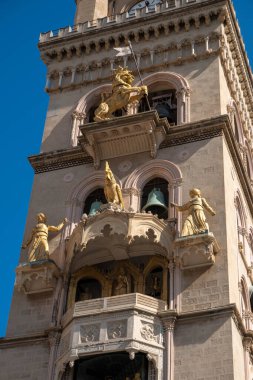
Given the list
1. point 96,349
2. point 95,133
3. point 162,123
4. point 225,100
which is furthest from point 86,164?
point 96,349

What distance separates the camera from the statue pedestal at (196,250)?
27672 millimetres

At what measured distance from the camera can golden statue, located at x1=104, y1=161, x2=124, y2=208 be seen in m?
30.0

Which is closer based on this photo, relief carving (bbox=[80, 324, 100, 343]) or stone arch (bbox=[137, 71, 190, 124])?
relief carving (bbox=[80, 324, 100, 343])

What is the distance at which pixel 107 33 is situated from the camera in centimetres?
3781

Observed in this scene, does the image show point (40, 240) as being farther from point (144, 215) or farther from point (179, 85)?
point (179, 85)

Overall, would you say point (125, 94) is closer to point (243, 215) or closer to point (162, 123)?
point (162, 123)

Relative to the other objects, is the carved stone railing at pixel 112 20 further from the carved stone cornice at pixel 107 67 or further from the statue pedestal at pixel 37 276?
the statue pedestal at pixel 37 276

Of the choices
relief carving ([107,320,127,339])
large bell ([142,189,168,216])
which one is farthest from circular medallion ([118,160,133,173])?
relief carving ([107,320,127,339])

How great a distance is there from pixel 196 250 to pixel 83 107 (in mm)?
10460

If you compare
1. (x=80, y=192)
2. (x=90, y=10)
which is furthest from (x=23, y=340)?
(x=90, y=10)

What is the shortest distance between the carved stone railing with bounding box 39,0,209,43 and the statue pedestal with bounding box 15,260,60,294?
13.5m

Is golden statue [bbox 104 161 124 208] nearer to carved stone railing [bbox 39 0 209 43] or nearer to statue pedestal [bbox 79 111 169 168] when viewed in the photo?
statue pedestal [bbox 79 111 169 168]

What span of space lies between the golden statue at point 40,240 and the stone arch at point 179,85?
6590mm

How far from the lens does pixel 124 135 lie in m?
32.5
